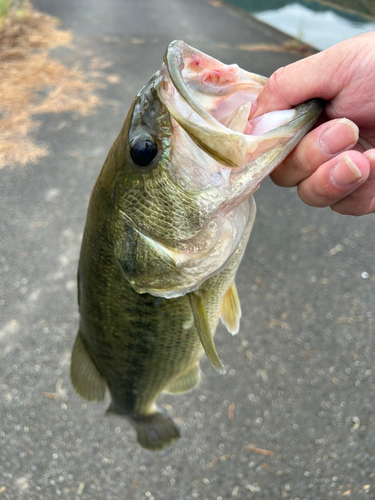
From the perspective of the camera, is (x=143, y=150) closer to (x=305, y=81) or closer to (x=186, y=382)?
(x=305, y=81)

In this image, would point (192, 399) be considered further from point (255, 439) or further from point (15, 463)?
point (15, 463)

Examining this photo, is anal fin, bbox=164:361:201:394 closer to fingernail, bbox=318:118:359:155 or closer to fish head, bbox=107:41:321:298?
fish head, bbox=107:41:321:298

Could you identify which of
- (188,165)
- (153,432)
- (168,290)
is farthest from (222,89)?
(153,432)

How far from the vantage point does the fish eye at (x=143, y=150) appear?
94cm

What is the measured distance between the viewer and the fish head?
2.84 feet

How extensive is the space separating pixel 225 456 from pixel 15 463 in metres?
1.27

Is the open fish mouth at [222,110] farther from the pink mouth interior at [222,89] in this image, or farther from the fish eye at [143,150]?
the fish eye at [143,150]

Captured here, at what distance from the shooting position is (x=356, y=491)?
6.48 ft

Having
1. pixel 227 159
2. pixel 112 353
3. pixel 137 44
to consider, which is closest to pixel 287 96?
pixel 227 159

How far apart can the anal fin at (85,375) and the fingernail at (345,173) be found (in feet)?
3.96

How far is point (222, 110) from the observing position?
40.8 inches

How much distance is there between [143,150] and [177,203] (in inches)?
6.7

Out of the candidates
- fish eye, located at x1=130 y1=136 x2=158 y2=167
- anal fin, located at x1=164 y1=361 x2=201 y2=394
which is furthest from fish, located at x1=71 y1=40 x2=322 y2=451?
anal fin, located at x1=164 y1=361 x2=201 y2=394

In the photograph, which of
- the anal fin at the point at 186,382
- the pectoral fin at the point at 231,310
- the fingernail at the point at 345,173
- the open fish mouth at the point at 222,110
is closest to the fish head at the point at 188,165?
the open fish mouth at the point at 222,110
